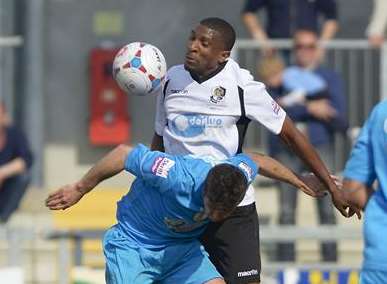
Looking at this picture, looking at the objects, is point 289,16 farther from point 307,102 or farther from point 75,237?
point 75,237

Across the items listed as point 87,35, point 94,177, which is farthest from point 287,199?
point 94,177

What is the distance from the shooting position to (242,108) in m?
7.52

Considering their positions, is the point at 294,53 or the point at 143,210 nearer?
the point at 143,210

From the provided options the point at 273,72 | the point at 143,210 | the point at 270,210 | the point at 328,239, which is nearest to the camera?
the point at 143,210

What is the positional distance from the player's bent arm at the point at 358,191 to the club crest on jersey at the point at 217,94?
3.31 feet

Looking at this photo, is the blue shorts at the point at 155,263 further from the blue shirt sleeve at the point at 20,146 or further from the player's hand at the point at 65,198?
the blue shirt sleeve at the point at 20,146

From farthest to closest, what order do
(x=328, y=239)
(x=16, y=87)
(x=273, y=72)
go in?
(x=16, y=87)
(x=273, y=72)
(x=328, y=239)

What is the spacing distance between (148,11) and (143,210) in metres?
7.58

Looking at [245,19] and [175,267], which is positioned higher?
[245,19]

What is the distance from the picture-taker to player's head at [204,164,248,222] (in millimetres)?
6906

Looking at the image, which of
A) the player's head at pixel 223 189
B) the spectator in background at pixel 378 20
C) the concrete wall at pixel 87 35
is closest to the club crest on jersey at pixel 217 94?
the player's head at pixel 223 189

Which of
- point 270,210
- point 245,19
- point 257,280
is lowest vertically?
point 270,210

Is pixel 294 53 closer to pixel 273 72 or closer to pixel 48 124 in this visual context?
pixel 273 72

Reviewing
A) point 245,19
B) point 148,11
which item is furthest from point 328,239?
point 148,11
